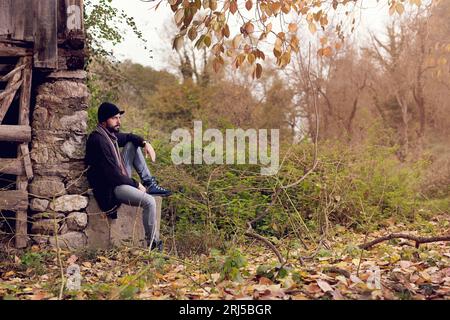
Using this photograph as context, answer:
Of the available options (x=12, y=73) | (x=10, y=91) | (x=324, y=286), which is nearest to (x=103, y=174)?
(x=10, y=91)

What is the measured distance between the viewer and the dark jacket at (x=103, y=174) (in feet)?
24.4

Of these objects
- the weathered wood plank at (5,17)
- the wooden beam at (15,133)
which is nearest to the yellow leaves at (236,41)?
the wooden beam at (15,133)

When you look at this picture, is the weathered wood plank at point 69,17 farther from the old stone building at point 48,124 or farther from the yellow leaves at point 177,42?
the yellow leaves at point 177,42

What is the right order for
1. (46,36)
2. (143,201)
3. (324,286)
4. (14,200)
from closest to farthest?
(324,286), (14,200), (143,201), (46,36)

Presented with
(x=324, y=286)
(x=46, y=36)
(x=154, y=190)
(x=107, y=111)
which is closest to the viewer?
(x=324, y=286)

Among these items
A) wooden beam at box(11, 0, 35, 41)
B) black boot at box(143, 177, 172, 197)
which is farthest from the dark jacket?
wooden beam at box(11, 0, 35, 41)

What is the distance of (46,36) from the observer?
7.52m

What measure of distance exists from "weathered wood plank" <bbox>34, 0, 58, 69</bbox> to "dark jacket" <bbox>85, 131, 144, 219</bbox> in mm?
1024

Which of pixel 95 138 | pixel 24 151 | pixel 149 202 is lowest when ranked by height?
pixel 149 202

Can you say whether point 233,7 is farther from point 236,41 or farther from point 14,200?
point 14,200

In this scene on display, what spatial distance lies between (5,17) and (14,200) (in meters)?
2.19

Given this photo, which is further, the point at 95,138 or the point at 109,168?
the point at 95,138

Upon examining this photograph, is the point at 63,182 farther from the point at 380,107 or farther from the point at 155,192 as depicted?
the point at 380,107
